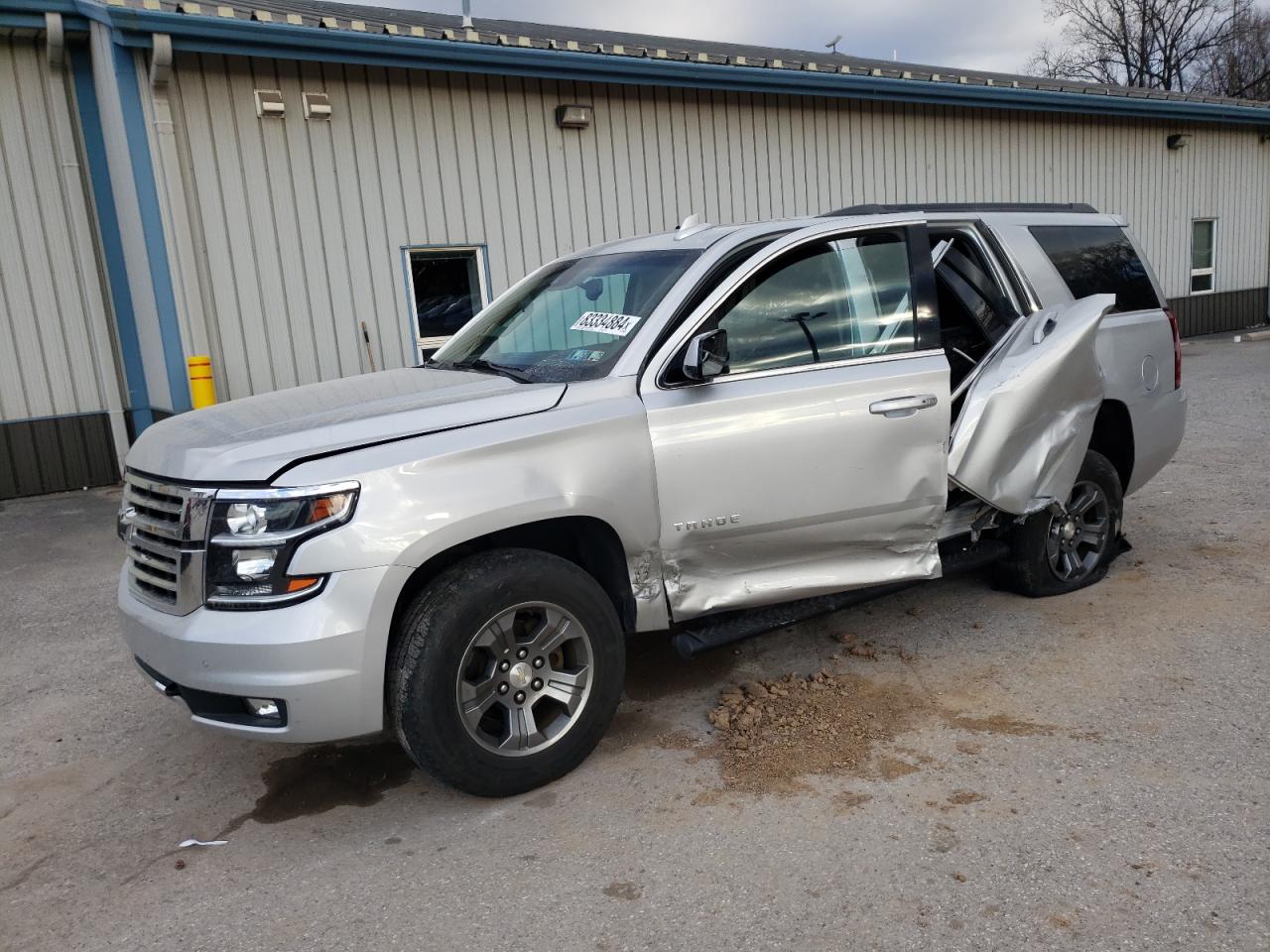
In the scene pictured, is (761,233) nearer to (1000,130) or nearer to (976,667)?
(976,667)

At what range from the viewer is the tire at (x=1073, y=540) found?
495 cm

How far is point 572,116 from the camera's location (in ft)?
33.9

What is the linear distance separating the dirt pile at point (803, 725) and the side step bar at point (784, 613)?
12.3 inches

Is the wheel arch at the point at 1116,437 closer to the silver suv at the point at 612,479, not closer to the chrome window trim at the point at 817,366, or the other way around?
the silver suv at the point at 612,479

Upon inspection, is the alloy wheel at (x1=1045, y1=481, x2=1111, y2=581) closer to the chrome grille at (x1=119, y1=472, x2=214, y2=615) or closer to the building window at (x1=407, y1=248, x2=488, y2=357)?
the chrome grille at (x1=119, y1=472, x2=214, y2=615)

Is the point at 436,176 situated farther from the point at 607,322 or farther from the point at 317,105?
the point at 607,322

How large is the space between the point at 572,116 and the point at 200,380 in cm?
474

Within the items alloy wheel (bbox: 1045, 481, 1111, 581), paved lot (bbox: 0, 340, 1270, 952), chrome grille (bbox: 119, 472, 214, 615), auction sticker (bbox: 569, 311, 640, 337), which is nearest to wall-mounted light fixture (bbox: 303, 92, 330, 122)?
paved lot (bbox: 0, 340, 1270, 952)

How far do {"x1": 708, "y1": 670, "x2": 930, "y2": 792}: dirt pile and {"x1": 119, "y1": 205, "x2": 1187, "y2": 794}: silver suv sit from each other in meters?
0.35

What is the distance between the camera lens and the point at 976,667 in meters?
4.36

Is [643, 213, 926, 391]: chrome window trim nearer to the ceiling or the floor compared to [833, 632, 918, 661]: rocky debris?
nearer to the ceiling

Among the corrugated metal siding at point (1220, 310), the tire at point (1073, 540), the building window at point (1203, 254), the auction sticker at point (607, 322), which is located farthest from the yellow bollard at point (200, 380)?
the building window at point (1203, 254)

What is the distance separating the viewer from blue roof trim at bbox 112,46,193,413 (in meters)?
8.14

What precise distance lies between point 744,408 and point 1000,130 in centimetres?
1280
